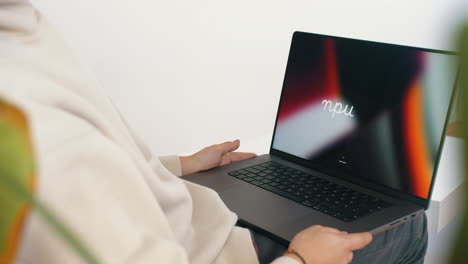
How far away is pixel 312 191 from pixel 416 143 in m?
0.23

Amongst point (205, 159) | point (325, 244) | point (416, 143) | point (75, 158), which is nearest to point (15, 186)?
point (75, 158)

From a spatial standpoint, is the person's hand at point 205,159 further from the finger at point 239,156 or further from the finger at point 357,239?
the finger at point 357,239

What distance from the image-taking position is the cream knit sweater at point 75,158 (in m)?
0.44

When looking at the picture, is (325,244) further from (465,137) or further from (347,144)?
(465,137)

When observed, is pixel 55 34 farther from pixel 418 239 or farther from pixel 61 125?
pixel 418 239

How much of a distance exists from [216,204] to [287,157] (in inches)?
15.8

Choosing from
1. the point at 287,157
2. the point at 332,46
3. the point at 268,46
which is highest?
the point at 332,46

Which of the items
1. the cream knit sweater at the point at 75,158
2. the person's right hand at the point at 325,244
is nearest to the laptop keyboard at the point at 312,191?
the person's right hand at the point at 325,244

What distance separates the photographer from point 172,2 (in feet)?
5.56

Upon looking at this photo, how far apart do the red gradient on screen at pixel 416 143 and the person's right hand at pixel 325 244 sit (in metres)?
0.24

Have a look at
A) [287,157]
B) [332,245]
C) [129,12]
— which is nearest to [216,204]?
[332,245]

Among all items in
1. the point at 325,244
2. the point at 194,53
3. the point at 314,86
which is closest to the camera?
the point at 325,244

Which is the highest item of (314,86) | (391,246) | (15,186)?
(15,186)

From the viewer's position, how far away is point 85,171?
0.48 meters
